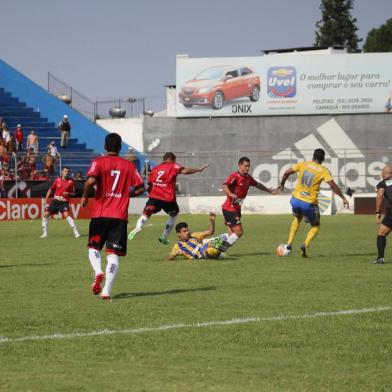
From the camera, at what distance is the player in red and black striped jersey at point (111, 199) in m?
12.2

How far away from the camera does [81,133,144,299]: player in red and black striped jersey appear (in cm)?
1221

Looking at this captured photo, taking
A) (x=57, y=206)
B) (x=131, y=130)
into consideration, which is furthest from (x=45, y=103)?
(x=57, y=206)

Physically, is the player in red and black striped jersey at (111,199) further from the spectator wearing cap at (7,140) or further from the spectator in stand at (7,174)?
the spectator wearing cap at (7,140)

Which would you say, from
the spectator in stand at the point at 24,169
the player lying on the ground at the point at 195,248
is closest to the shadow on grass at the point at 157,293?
the player lying on the ground at the point at 195,248

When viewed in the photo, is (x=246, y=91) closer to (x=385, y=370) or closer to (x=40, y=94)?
(x=40, y=94)

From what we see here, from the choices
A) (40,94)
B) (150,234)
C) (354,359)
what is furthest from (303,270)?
(40,94)

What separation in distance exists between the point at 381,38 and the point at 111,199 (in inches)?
4031

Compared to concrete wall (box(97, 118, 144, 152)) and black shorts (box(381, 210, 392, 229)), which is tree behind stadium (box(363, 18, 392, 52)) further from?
black shorts (box(381, 210, 392, 229))

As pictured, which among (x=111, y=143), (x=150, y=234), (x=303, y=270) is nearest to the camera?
(x=111, y=143)

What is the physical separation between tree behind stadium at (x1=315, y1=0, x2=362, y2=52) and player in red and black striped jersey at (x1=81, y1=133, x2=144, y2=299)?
10375 cm

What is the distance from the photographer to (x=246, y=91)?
59.5m

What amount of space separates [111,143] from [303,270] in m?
5.55

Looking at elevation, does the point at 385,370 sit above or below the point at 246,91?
below

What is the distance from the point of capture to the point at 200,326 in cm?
1004
